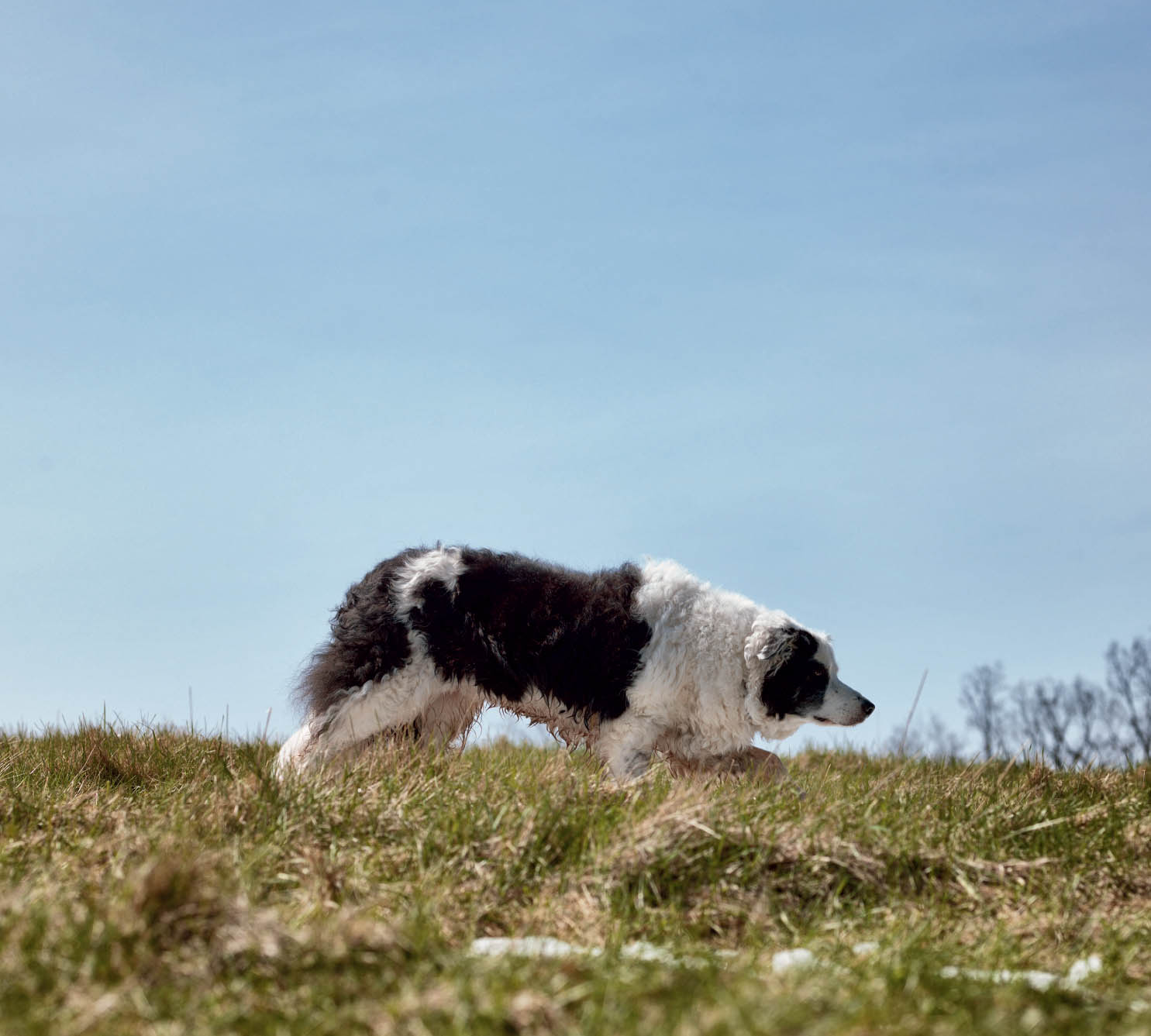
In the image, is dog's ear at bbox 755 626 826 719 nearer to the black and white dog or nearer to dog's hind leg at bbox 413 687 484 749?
the black and white dog

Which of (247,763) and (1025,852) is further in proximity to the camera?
(247,763)

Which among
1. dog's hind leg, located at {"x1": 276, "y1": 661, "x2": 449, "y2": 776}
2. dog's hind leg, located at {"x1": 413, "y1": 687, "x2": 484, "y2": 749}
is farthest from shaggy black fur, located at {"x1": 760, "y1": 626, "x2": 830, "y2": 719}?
dog's hind leg, located at {"x1": 276, "y1": 661, "x2": 449, "y2": 776}

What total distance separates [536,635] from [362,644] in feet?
3.69

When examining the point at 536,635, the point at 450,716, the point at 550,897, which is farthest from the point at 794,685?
the point at 550,897

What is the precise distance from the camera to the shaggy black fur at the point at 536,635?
770cm

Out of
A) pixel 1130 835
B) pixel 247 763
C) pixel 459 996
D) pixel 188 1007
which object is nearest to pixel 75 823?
pixel 247 763

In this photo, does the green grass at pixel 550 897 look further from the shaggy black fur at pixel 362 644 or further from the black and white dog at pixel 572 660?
the shaggy black fur at pixel 362 644

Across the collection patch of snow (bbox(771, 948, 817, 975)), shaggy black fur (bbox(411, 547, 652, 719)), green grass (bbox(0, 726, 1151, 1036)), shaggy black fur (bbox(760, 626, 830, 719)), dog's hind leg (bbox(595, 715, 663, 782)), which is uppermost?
shaggy black fur (bbox(411, 547, 652, 719))

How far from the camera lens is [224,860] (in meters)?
4.60

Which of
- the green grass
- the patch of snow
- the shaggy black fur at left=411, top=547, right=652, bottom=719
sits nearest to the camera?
the green grass

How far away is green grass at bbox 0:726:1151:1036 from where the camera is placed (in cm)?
347

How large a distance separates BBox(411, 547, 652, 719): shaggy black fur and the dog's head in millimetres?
745

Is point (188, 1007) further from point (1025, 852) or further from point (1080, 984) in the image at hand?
point (1025, 852)

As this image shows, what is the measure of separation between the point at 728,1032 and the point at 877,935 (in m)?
1.61
